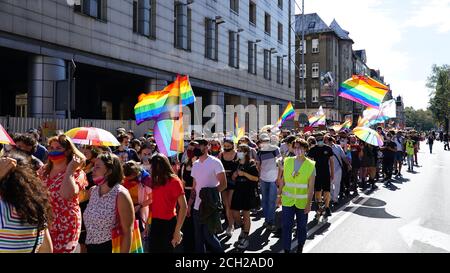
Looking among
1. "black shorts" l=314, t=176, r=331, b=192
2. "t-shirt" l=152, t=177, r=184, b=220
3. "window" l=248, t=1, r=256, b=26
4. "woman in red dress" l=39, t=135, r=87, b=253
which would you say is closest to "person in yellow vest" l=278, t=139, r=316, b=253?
"t-shirt" l=152, t=177, r=184, b=220

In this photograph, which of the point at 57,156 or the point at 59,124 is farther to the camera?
the point at 59,124

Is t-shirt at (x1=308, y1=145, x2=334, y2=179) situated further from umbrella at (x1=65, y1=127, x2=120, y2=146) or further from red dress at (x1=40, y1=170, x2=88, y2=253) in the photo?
red dress at (x1=40, y1=170, x2=88, y2=253)

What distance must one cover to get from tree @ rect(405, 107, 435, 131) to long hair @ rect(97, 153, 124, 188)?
18003 cm

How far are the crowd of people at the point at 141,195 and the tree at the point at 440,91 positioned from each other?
7836 cm

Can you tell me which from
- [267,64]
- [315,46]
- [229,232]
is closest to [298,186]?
[229,232]

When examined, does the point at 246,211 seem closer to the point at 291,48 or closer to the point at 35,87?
the point at 35,87

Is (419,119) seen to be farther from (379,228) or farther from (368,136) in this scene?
(379,228)

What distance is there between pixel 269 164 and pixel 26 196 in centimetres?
625

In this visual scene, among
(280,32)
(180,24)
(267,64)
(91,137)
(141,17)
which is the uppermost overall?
(280,32)

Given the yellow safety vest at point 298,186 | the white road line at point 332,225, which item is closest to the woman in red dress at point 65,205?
the yellow safety vest at point 298,186

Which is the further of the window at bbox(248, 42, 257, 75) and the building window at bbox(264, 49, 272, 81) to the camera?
the building window at bbox(264, 49, 272, 81)

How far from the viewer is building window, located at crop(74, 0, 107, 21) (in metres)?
17.2

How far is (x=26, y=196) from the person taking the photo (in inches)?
113
